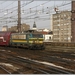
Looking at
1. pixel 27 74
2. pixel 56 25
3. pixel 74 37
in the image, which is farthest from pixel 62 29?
pixel 27 74

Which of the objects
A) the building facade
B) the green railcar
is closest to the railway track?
the green railcar

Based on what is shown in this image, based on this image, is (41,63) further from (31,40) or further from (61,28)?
(61,28)

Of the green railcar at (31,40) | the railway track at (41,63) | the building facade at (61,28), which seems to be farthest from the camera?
the building facade at (61,28)

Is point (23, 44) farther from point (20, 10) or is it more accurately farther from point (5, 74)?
point (5, 74)

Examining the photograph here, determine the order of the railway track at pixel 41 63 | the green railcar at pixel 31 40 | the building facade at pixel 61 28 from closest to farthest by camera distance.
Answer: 1. the railway track at pixel 41 63
2. the green railcar at pixel 31 40
3. the building facade at pixel 61 28

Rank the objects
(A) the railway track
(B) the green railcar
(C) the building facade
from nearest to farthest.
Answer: (A) the railway track, (B) the green railcar, (C) the building facade

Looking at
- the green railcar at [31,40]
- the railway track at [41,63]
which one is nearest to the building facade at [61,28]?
the green railcar at [31,40]

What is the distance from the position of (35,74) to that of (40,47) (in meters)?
20.5

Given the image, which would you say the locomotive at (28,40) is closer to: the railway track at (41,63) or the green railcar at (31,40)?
the green railcar at (31,40)

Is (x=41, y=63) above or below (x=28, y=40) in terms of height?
below

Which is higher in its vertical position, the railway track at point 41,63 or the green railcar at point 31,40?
the green railcar at point 31,40

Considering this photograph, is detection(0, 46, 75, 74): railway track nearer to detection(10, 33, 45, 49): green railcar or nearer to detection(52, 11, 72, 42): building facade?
detection(10, 33, 45, 49): green railcar

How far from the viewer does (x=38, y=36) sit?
3117 centimetres

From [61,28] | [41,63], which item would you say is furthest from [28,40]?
[61,28]
